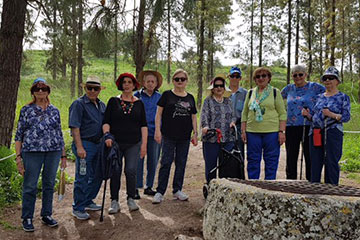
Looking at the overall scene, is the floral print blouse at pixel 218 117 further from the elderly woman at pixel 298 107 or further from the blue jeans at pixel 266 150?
the elderly woman at pixel 298 107

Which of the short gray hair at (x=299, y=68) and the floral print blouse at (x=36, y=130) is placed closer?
the floral print blouse at (x=36, y=130)

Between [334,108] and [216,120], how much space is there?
59.2 inches

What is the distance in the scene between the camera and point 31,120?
391cm

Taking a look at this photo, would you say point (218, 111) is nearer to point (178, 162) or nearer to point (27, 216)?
point (178, 162)

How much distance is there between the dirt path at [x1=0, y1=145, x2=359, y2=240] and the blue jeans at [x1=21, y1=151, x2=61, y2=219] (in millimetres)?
253

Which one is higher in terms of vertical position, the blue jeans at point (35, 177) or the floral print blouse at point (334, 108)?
the floral print blouse at point (334, 108)

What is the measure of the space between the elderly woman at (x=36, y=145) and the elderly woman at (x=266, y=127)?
8.06 ft

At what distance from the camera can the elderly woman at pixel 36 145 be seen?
391 centimetres

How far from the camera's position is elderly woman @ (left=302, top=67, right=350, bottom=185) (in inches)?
173

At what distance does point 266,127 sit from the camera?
4578 millimetres

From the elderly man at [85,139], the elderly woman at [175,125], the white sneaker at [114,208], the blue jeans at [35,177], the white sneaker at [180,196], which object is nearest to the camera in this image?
the blue jeans at [35,177]

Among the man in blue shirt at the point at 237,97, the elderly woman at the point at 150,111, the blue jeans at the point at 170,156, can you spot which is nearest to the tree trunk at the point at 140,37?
the elderly woman at the point at 150,111

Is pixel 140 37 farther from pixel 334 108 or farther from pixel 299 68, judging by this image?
pixel 334 108

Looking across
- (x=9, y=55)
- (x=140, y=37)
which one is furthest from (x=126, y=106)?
(x=140, y=37)
